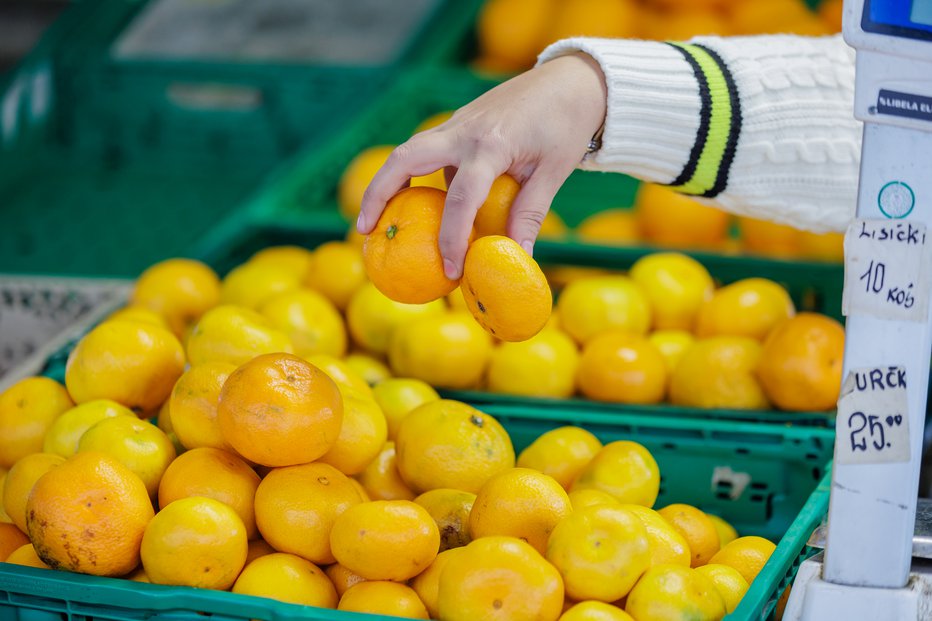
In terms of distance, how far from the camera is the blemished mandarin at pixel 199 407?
5.06ft

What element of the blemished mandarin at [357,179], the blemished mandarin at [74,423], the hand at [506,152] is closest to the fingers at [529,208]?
the hand at [506,152]

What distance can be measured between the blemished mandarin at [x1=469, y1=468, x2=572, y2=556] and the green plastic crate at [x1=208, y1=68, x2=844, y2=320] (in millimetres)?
1125

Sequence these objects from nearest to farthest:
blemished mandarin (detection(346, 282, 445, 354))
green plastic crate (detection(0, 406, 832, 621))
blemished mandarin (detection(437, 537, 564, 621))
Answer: blemished mandarin (detection(437, 537, 564, 621)) → green plastic crate (detection(0, 406, 832, 621)) → blemished mandarin (detection(346, 282, 445, 354))

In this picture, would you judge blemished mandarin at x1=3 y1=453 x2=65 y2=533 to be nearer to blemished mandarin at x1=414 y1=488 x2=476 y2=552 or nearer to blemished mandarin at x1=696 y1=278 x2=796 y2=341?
blemished mandarin at x1=414 y1=488 x2=476 y2=552

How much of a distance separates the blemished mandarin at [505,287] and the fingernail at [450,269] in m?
0.01

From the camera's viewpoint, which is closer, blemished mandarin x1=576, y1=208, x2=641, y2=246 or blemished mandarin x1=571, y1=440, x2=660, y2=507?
blemished mandarin x1=571, y1=440, x2=660, y2=507

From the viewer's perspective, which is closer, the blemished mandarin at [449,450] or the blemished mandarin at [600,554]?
the blemished mandarin at [600,554]

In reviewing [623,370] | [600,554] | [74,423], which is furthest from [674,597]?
[74,423]

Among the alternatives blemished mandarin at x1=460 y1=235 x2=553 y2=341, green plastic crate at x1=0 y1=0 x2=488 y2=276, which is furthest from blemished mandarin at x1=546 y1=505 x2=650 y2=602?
green plastic crate at x1=0 y1=0 x2=488 y2=276

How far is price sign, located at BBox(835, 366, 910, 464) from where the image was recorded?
112cm

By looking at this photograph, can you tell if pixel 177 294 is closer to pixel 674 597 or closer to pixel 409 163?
pixel 409 163

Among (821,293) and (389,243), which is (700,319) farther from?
(389,243)

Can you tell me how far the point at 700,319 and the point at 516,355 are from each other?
419mm

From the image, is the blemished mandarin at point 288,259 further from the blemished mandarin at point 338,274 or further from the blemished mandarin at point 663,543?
the blemished mandarin at point 663,543
